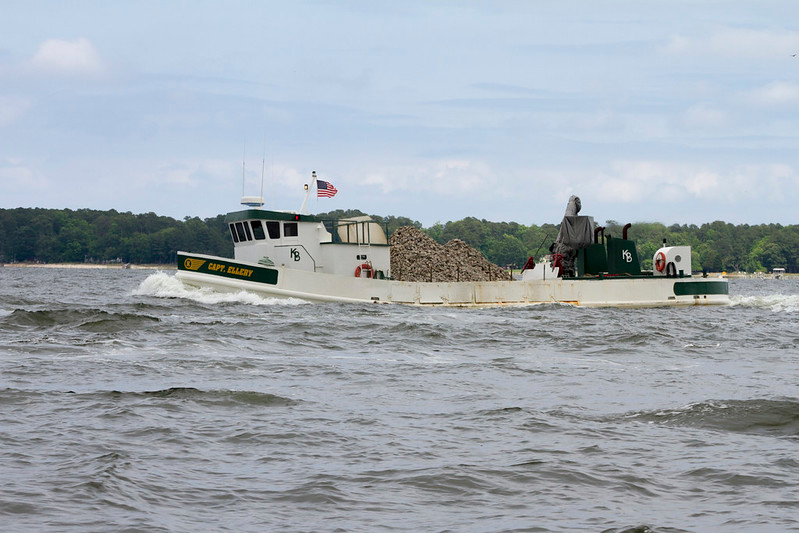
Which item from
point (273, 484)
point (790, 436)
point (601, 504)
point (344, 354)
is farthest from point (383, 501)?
point (344, 354)

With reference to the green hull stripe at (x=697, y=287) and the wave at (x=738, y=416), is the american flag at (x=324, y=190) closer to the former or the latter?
the green hull stripe at (x=697, y=287)

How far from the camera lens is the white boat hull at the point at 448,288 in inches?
1233

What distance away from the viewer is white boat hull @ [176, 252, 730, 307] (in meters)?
31.3

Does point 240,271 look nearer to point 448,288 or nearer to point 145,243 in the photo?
point 448,288

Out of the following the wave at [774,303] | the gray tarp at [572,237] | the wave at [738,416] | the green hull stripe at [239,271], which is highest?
the gray tarp at [572,237]

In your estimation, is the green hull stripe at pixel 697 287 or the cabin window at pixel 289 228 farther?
the green hull stripe at pixel 697 287

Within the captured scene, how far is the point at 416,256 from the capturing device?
4038 cm

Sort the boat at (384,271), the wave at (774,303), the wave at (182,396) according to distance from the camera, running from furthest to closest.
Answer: the wave at (774,303) → the boat at (384,271) → the wave at (182,396)

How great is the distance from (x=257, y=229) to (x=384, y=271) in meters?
5.40

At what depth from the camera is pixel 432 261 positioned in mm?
40625

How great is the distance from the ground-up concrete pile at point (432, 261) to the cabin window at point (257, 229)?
779 centimetres

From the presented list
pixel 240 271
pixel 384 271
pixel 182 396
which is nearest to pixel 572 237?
pixel 384 271

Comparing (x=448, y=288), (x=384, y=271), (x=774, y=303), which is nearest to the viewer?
(x=448, y=288)

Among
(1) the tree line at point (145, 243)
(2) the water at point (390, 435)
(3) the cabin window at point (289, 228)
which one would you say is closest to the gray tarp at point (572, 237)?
(3) the cabin window at point (289, 228)
